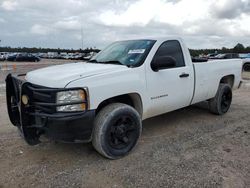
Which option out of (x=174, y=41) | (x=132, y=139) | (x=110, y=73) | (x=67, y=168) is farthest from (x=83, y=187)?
(x=174, y=41)

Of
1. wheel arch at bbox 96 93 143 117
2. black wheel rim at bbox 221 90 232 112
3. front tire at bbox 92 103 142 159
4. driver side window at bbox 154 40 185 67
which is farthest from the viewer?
black wheel rim at bbox 221 90 232 112

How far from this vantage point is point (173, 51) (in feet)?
14.6

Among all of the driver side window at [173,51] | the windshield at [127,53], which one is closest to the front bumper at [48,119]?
the windshield at [127,53]

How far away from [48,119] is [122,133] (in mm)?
1102

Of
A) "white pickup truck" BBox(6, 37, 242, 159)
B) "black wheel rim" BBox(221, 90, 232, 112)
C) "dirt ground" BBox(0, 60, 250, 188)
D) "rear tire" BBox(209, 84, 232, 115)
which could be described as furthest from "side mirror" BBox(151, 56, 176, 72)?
"black wheel rim" BBox(221, 90, 232, 112)

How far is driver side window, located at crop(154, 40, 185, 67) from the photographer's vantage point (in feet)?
13.9

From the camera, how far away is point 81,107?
3023mm

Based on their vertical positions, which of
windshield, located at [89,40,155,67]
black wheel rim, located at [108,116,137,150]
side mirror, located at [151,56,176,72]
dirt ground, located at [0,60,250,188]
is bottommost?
dirt ground, located at [0,60,250,188]

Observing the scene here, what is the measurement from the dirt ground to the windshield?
1423 mm

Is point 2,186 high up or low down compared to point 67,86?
down

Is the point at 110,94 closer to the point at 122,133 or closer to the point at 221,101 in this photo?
the point at 122,133

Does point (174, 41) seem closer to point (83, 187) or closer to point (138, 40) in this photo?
point (138, 40)

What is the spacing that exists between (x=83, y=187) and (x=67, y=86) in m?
1.23

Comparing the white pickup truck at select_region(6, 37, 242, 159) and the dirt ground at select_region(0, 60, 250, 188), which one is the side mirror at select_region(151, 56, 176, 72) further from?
the dirt ground at select_region(0, 60, 250, 188)
